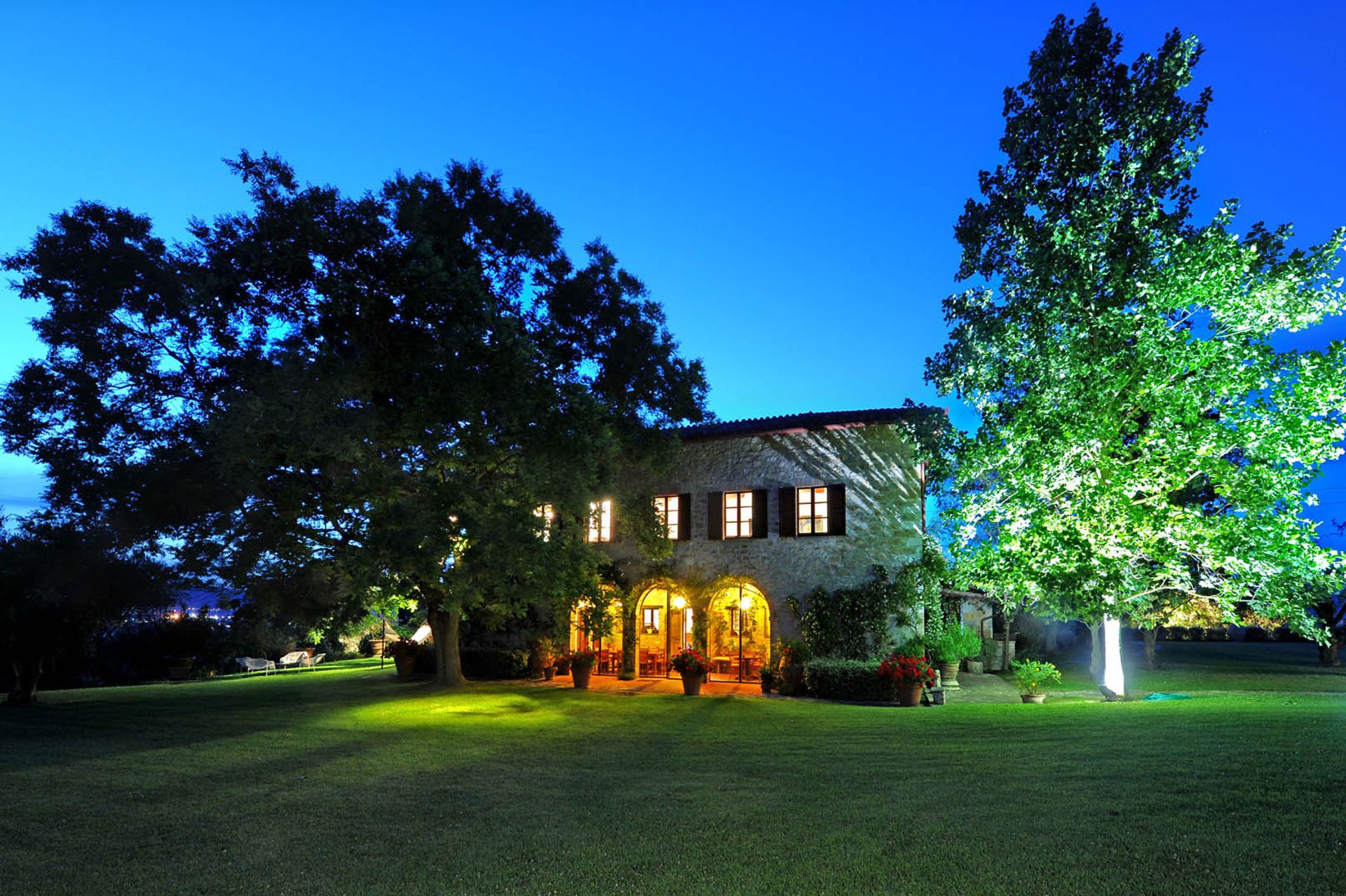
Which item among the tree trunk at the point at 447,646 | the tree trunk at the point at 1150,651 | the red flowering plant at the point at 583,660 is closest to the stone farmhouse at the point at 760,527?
the red flowering plant at the point at 583,660

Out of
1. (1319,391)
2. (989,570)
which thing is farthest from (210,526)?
Result: (1319,391)

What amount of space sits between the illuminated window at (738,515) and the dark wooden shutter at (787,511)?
0.88 m

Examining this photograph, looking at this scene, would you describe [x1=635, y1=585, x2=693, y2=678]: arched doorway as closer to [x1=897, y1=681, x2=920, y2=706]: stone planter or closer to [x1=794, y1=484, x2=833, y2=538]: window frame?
[x1=794, y1=484, x2=833, y2=538]: window frame

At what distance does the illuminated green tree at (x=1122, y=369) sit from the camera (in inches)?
545

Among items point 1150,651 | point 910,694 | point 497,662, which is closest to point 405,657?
point 497,662

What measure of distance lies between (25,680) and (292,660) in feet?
41.1

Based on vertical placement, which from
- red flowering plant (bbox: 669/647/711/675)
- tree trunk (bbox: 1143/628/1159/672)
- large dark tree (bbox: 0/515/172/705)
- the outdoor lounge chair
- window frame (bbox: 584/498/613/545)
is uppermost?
window frame (bbox: 584/498/613/545)

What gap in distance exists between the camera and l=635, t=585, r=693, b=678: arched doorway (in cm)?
2178

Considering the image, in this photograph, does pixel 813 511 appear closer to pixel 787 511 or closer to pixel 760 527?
pixel 787 511

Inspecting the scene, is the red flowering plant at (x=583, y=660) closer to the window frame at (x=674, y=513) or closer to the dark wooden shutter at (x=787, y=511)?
the window frame at (x=674, y=513)

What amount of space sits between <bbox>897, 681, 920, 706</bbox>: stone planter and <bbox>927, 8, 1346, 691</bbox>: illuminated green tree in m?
2.33

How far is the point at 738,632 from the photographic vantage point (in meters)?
22.8

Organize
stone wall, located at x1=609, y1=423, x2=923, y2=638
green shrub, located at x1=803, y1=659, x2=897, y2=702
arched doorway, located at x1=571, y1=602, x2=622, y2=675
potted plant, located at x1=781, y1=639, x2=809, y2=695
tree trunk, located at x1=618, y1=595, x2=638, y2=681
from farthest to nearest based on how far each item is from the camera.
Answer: arched doorway, located at x1=571, y1=602, x2=622, y2=675, tree trunk, located at x1=618, y1=595, x2=638, y2=681, stone wall, located at x1=609, y1=423, x2=923, y2=638, potted plant, located at x1=781, y1=639, x2=809, y2=695, green shrub, located at x1=803, y1=659, x2=897, y2=702

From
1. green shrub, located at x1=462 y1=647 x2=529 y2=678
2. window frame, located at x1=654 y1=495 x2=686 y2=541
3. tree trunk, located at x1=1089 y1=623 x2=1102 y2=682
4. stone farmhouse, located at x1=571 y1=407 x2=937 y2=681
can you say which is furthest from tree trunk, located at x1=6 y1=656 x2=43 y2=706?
tree trunk, located at x1=1089 y1=623 x2=1102 y2=682
